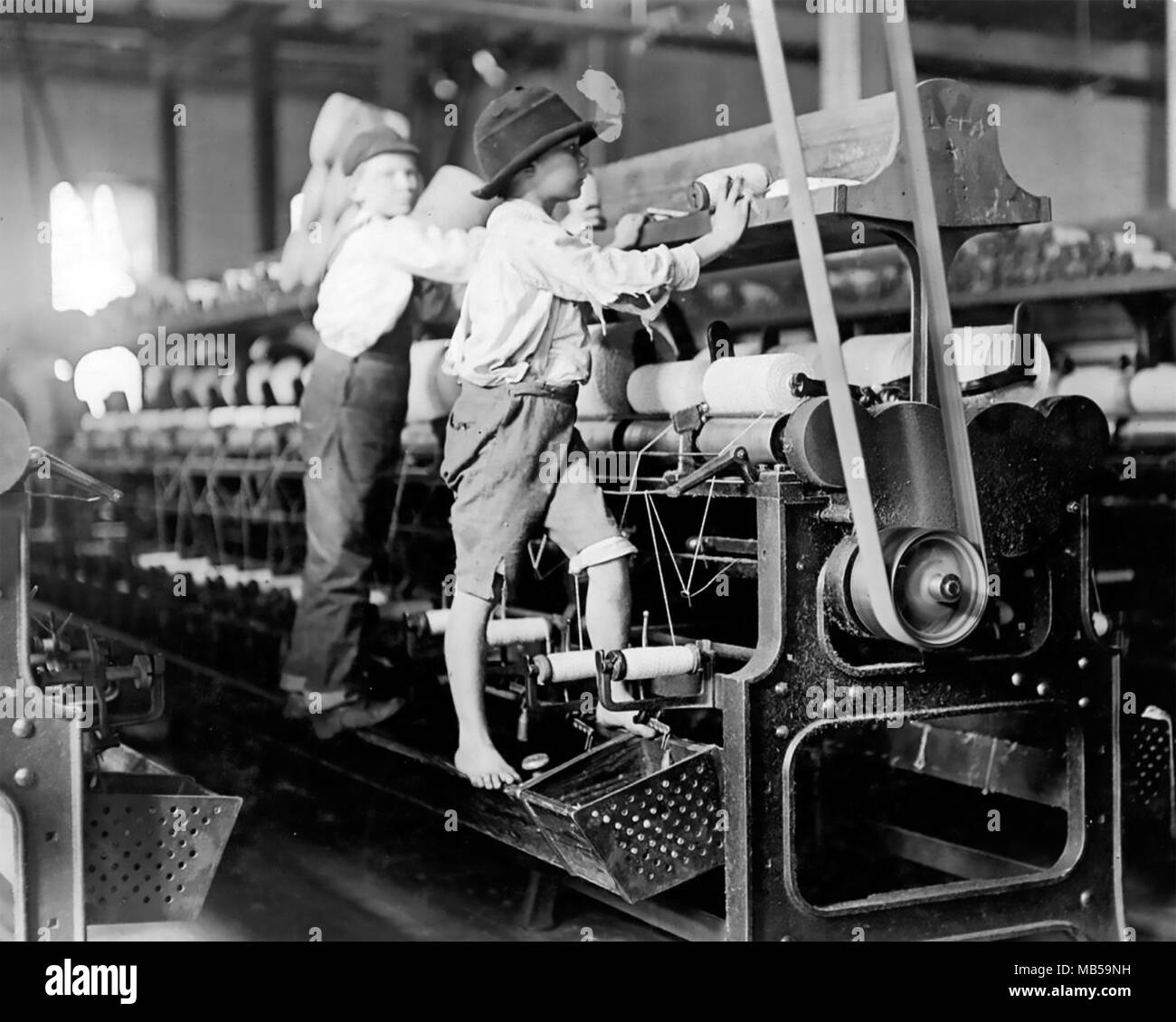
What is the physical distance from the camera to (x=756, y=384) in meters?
2.72

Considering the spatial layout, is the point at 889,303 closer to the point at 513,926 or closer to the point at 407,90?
the point at 407,90

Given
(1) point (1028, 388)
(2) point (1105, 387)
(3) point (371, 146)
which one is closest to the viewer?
(1) point (1028, 388)

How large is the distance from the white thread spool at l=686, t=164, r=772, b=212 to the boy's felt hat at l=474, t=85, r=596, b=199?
26 cm

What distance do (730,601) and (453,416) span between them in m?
0.98

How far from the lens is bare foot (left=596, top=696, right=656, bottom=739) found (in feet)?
9.50

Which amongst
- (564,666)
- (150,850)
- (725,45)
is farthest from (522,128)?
(725,45)

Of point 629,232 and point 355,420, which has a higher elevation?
point 629,232

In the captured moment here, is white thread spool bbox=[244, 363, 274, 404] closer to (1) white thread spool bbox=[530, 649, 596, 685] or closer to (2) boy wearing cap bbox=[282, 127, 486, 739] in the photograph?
(2) boy wearing cap bbox=[282, 127, 486, 739]

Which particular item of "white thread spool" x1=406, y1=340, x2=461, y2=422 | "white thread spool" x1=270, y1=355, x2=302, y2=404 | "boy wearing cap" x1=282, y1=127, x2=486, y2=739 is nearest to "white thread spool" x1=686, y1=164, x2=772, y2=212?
"boy wearing cap" x1=282, y1=127, x2=486, y2=739

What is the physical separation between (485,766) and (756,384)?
0.92 m

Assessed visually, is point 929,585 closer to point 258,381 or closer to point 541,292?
point 541,292

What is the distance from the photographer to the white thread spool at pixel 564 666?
2.76 metres

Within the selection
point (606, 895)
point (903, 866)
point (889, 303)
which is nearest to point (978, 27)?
point (889, 303)
